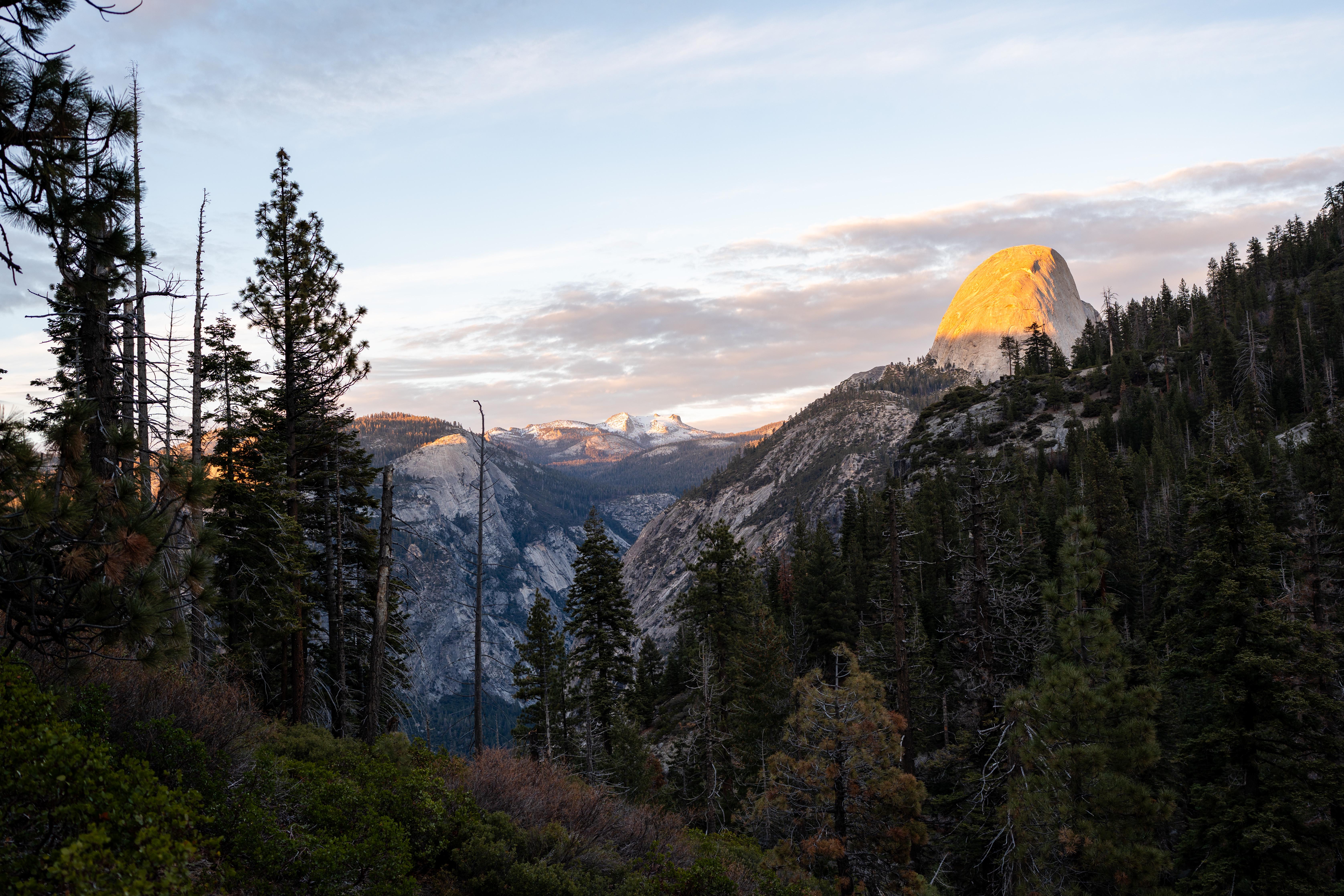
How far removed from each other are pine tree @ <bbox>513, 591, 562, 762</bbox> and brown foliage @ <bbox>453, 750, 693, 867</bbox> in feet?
65.9

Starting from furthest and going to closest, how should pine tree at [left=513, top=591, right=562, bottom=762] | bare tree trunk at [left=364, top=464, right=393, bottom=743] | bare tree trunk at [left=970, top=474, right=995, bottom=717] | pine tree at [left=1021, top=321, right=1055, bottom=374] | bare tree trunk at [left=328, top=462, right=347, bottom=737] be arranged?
pine tree at [left=1021, top=321, right=1055, bottom=374]
pine tree at [left=513, top=591, right=562, bottom=762]
bare tree trunk at [left=328, top=462, right=347, bottom=737]
bare tree trunk at [left=970, top=474, right=995, bottom=717]
bare tree trunk at [left=364, top=464, right=393, bottom=743]

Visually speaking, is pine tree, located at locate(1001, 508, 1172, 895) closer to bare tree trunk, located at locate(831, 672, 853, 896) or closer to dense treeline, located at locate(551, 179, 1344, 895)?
dense treeline, located at locate(551, 179, 1344, 895)

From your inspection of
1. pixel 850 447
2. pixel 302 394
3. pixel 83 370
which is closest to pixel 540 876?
pixel 83 370

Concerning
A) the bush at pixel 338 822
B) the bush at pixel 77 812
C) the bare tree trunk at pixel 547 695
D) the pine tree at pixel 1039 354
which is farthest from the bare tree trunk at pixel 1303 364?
the bush at pixel 77 812

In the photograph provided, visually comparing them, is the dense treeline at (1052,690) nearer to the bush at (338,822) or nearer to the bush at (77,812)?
the bush at (338,822)

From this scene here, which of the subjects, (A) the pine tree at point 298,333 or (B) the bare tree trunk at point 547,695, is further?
(B) the bare tree trunk at point 547,695

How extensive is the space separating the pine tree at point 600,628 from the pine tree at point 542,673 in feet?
5.55

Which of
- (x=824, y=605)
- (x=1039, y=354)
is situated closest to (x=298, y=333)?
(x=824, y=605)

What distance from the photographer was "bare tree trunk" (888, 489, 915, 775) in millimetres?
23500

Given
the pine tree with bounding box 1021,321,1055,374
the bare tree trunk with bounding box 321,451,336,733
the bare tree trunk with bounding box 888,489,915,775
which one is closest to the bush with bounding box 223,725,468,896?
the bare tree trunk with bounding box 321,451,336,733

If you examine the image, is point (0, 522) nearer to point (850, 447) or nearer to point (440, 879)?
point (440, 879)

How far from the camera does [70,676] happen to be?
836 centimetres

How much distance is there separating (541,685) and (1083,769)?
25272 mm

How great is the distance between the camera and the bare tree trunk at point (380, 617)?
62.9ft
